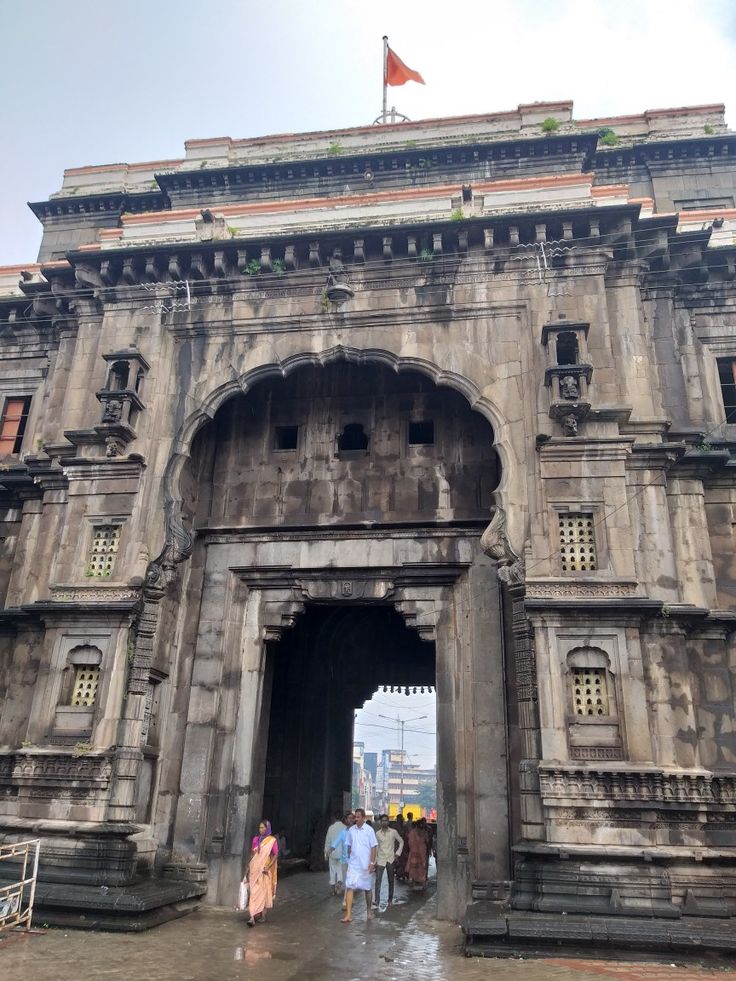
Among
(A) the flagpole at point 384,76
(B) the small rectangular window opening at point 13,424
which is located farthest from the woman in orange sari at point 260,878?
(A) the flagpole at point 384,76

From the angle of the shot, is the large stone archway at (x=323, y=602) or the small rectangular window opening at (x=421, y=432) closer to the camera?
the large stone archway at (x=323, y=602)

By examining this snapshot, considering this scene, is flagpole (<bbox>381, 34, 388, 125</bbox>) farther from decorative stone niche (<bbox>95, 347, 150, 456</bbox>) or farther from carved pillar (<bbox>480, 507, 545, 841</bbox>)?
carved pillar (<bbox>480, 507, 545, 841</bbox>)

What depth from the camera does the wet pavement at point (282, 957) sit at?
8.72 meters

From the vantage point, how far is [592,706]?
1148cm

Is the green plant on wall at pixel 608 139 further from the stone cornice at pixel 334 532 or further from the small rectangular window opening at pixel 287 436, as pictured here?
the stone cornice at pixel 334 532

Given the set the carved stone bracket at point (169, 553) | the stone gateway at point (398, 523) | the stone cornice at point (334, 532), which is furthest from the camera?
the stone cornice at point (334, 532)

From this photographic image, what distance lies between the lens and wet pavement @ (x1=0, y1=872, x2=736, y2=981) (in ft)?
28.6

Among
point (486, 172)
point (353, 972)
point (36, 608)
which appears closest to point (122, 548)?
point (36, 608)

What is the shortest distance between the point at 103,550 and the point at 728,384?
12.7 metres

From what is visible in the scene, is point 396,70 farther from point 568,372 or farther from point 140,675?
point 140,675

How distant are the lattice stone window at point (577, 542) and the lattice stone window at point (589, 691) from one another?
1.67 meters

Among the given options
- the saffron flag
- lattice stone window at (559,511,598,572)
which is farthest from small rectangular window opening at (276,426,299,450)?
the saffron flag

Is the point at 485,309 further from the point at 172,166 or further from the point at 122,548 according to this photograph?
the point at 172,166

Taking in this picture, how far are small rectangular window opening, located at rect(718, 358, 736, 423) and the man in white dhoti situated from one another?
10297 mm
